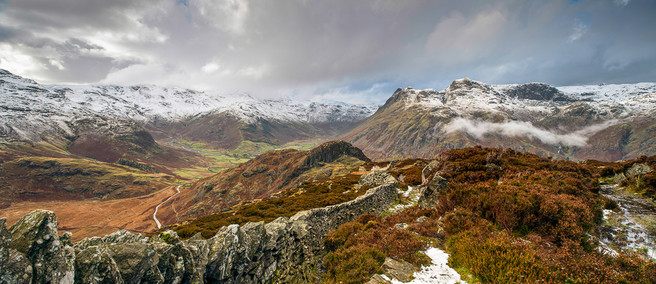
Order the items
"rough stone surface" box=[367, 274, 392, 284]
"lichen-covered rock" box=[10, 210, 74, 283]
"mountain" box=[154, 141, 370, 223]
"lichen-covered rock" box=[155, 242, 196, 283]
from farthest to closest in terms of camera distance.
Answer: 1. "mountain" box=[154, 141, 370, 223]
2. "rough stone surface" box=[367, 274, 392, 284]
3. "lichen-covered rock" box=[155, 242, 196, 283]
4. "lichen-covered rock" box=[10, 210, 74, 283]

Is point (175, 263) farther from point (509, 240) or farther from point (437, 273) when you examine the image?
point (509, 240)

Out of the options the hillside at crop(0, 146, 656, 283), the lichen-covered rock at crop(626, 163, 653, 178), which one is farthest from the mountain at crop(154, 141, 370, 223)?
the lichen-covered rock at crop(626, 163, 653, 178)

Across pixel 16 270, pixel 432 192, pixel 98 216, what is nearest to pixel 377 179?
pixel 432 192

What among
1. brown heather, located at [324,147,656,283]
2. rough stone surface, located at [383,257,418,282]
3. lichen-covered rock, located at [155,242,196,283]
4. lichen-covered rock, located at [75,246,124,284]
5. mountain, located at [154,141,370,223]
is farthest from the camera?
mountain, located at [154,141,370,223]

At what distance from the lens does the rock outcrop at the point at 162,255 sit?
4113 mm

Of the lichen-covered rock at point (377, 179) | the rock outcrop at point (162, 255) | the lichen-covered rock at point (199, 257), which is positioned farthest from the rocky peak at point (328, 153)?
the lichen-covered rock at point (199, 257)

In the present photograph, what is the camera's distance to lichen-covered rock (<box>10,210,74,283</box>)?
408 cm

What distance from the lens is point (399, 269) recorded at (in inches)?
298

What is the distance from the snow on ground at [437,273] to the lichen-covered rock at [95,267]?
723 centimetres

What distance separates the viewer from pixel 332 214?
51.2 feet

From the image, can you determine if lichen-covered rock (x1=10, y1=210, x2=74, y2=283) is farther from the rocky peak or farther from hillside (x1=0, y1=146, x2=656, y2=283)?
the rocky peak

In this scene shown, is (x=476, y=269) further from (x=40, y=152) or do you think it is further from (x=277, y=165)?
(x=40, y=152)

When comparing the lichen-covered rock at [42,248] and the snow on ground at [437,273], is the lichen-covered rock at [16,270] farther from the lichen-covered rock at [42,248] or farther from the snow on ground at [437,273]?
the snow on ground at [437,273]

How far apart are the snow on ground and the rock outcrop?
5.19m
